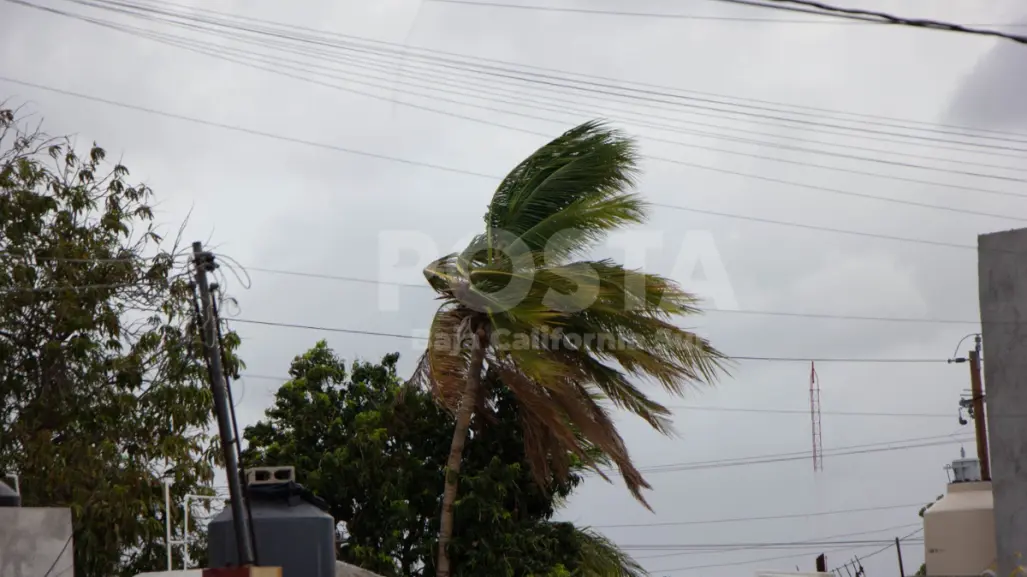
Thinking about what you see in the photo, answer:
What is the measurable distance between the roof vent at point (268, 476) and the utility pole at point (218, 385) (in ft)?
3.79

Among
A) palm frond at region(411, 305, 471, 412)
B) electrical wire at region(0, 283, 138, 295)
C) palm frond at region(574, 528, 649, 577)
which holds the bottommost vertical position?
palm frond at region(574, 528, 649, 577)

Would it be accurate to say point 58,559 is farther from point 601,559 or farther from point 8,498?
point 601,559

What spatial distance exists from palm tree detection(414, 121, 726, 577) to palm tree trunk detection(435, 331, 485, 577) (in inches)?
0.7

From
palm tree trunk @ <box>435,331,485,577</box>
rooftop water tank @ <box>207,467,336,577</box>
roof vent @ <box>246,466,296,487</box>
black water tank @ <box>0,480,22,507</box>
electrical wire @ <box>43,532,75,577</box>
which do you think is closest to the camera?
electrical wire @ <box>43,532,75,577</box>

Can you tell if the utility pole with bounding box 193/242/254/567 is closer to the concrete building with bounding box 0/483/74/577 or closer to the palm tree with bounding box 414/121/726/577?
the concrete building with bounding box 0/483/74/577

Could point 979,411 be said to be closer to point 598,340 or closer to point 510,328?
point 598,340

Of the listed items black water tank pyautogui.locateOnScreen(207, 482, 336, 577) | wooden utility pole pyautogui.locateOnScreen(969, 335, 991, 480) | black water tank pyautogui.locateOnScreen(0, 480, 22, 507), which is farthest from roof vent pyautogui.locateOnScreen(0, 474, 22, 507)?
wooden utility pole pyautogui.locateOnScreen(969, 335, 991, 480)

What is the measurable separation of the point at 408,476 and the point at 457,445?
4.52 ft

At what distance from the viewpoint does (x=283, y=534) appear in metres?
13.3

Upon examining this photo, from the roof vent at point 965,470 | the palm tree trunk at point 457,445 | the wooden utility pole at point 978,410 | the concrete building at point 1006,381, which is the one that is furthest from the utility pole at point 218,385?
the wooden utility pole at point 978,410

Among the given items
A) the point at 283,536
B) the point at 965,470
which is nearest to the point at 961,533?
the point at 965,470

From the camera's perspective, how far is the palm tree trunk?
52.9ft

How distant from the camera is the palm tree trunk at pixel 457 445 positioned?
52.9 ft

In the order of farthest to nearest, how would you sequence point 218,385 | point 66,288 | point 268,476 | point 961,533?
point 66,288 < point 961,533 < point 268,476 < point 218,385
